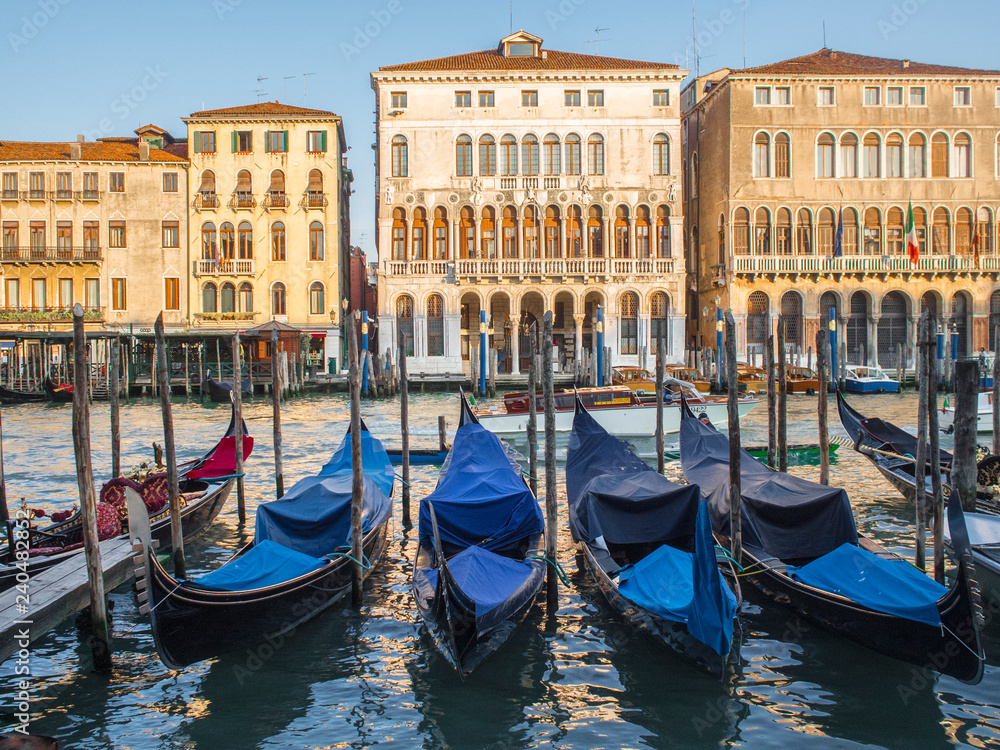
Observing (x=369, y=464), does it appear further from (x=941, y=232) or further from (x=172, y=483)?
(x=941, y=232)

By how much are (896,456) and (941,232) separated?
20.2m

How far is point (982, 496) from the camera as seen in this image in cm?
716

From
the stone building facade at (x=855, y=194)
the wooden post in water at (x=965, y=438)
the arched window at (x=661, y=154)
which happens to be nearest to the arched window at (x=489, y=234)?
the arched window at (x=661, y=154)

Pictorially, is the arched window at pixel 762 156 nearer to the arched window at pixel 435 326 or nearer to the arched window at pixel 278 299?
the arched window at pixel 435 326

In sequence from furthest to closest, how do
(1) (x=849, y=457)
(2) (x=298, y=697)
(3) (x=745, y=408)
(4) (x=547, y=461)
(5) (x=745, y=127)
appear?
(5) (x=745, y=127), (3) (x=745, y=408), (1) (x=849, y=457), (4) (x=547, y=461), (2) (x=298, y=697)

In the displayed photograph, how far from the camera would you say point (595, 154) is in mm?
26406

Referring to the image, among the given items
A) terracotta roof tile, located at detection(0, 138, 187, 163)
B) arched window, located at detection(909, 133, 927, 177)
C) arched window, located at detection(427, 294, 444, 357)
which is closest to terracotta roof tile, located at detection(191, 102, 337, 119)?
terracotta roof tile, located at detection(0, 138, 187, 163)

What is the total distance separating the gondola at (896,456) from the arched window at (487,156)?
1818 centimetres

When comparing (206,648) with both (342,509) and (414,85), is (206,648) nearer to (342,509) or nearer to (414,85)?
(342,509)

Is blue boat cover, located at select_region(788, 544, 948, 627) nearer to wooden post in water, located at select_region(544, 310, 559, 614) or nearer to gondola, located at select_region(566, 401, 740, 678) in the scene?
gondola, located at select_region(566, 401, 740, 678)

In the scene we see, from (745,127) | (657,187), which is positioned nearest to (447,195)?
(657,187)

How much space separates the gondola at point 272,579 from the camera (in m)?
4.51

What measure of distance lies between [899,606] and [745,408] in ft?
38.1

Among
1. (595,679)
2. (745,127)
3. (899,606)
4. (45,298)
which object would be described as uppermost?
(745,127)
